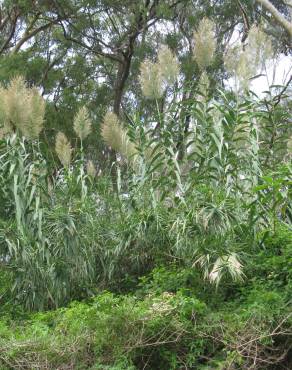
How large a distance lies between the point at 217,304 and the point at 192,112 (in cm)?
196

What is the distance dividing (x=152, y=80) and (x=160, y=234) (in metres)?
1.58

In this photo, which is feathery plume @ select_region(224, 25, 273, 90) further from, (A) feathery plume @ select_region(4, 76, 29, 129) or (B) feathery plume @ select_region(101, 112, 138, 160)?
(A) feathery plume @ select_region(4, 76, 29, 129)

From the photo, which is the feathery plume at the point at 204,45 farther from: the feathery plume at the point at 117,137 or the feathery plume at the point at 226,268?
the feathery plume at the point at 226,268

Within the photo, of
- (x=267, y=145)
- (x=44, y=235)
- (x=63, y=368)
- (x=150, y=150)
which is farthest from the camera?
(x=267, y=145)

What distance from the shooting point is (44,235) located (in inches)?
225

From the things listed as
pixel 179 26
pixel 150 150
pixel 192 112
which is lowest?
pixel 150 150

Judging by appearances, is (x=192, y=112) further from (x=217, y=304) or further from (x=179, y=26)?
(x=179, y=26)

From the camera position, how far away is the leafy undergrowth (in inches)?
163

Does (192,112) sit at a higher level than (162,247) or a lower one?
higher

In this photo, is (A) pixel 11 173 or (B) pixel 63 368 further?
(A) pixel 11 173

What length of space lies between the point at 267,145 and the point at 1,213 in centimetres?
285

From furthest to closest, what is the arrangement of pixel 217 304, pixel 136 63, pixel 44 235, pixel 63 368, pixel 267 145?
1. pixel 136 63
2. pixel 267 145
3. pixel 44 235
4. pixel 217 304
5. pixel 63 368

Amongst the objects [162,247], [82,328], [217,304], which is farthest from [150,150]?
[82,328]

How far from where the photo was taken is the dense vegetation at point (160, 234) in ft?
14.0
